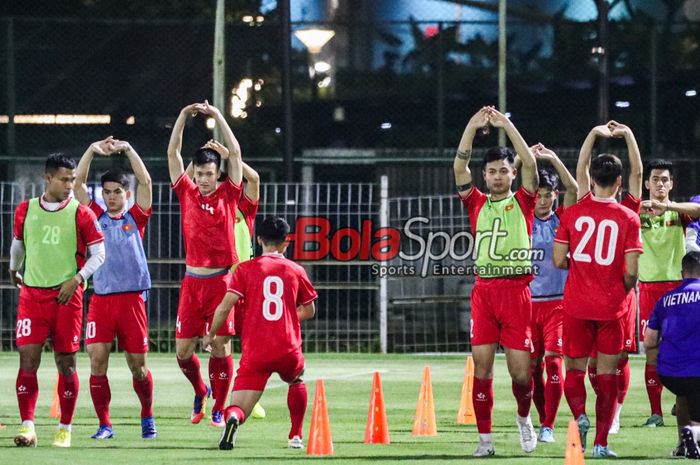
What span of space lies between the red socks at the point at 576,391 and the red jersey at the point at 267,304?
81.9 inches

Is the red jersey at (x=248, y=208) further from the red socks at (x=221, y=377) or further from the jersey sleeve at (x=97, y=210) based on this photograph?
the jersey sleeve at (x=97, y=210)

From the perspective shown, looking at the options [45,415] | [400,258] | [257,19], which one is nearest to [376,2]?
[257,19]

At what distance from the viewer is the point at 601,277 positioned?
10.7 m

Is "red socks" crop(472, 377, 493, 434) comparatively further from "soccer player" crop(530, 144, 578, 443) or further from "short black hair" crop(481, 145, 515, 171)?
"short black hair" crop(481, 145, 515, 171)

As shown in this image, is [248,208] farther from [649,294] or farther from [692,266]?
[692,266]

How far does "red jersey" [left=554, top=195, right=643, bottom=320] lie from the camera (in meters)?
10.6

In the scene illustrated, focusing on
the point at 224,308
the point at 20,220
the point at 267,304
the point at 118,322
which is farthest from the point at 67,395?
the point at 267,304

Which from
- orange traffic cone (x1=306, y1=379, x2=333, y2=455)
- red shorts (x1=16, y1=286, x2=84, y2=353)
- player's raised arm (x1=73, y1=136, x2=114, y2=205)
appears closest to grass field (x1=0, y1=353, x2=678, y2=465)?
orange traffic cone (x1=306, y1=379, x2=333, y2=455)

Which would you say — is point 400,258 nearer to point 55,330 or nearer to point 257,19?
point 257,19

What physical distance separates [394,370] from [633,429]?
282 inches

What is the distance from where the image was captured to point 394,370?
1969 centimetres

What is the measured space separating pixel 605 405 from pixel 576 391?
377 mm

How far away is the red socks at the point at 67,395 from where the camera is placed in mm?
11211

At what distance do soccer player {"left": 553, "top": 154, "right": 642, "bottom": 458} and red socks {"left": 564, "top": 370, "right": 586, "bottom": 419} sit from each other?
0.04 meters
